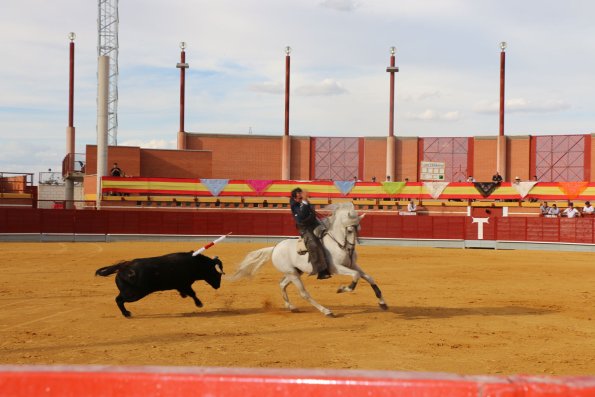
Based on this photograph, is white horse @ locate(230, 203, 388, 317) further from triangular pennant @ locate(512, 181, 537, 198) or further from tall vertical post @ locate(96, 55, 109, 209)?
tall vertical post @ locate(96, 55, 109, 209)

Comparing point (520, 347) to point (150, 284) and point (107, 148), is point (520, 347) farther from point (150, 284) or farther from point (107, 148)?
point (107, 148)

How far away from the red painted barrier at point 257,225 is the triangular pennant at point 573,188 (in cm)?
400

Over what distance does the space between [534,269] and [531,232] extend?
9.83 meters

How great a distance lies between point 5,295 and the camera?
40.3 feet

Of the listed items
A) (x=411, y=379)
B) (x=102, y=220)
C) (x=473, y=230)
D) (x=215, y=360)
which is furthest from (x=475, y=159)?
(x=411, y=379)

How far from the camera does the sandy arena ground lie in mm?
7145

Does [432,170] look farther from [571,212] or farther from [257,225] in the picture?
[257,225]

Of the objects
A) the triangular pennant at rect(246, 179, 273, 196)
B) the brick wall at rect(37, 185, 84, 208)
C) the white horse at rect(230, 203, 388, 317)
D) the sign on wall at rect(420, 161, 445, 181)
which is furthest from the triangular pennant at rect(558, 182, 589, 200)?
the brick wall at rect(37, 185, 84, 208)

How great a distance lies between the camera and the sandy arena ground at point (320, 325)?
281 inches

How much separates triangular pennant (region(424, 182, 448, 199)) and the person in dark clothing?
2435cm

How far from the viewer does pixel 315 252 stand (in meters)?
9.80

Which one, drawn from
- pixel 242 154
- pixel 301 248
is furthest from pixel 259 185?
pixel 301 248

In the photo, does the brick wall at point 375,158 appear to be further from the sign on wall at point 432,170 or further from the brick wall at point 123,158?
the brick wall at point 123,158

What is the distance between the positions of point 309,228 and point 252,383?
8.07 meters
